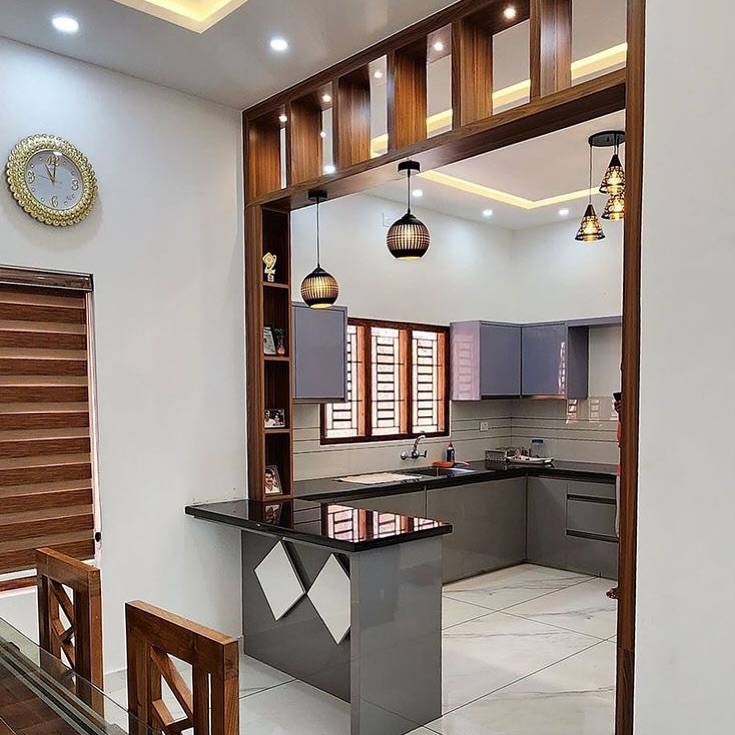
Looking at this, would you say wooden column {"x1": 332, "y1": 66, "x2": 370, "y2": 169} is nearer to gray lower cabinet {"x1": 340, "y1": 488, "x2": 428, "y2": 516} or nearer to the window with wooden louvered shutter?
the window with wooden louvered shutter

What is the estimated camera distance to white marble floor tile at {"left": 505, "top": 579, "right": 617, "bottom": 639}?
4.65 metres

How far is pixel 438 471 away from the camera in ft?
19.7

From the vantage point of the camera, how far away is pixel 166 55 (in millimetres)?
3461

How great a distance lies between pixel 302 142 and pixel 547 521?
12.7 feet

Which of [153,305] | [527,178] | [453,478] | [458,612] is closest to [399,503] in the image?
[453,478]

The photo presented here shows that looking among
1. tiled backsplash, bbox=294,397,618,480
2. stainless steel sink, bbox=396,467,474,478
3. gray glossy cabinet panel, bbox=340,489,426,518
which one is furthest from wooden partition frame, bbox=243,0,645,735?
stainless steel sink, bbox=396,467,474,478

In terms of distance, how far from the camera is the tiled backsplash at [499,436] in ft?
17.7

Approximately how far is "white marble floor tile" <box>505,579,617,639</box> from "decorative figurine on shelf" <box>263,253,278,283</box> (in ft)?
9.34

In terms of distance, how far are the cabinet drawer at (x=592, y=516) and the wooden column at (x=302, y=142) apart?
3587 mm

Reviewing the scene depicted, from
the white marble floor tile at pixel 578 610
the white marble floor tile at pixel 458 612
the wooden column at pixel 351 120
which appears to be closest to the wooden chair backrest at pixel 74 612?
the wooden column at pixel 351 120

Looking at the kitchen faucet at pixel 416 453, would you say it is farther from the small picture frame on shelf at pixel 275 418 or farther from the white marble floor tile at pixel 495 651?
the small picture frame on shelf at pixel 275 418

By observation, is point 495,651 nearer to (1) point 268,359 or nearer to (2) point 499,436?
(1) point 268,359

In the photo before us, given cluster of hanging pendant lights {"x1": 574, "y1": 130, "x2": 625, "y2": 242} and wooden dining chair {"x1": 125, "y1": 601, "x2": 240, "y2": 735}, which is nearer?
wooden dining chair {"x1": 125, "y1": 601, "x2": 240, "y2": 735}

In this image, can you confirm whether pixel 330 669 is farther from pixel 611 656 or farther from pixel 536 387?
pixel 536 387
